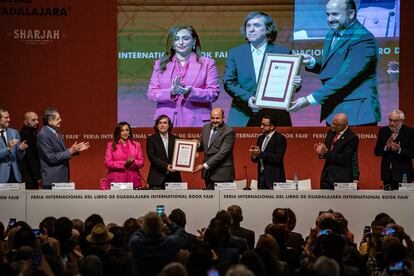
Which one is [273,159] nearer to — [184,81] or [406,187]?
[406,187]

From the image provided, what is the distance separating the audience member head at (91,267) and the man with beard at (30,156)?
18.0ft

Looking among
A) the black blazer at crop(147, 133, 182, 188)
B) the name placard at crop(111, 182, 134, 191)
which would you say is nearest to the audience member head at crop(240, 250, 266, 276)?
the name placard at crop(111, 182, 134, 191)

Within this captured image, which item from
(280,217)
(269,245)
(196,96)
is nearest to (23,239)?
(269,245)

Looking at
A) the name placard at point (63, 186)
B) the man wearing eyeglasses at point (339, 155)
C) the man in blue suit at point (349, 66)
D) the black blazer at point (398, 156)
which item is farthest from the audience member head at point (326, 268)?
the man in blue suit at point (349, 66)

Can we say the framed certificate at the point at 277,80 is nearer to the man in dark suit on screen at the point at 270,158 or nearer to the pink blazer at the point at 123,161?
the man in dark suit on screen at the point at 270,158

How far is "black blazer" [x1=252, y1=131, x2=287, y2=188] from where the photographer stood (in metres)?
11.1

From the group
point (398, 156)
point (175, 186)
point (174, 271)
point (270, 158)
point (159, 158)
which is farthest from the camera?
point (159, 158)

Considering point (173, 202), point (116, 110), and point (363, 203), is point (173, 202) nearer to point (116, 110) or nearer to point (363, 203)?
point (363, 203)

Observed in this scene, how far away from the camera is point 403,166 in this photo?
11211 mm

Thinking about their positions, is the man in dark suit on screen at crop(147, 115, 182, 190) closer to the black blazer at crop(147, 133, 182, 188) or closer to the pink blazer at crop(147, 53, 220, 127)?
the black blazer at crop(147, 133, 182, 188)

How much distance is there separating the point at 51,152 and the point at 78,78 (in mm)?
3086

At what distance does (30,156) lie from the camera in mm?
11680

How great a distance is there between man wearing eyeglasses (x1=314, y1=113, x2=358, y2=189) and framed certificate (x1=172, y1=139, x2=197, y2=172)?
1.52 m

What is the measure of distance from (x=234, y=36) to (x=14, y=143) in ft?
13.8
